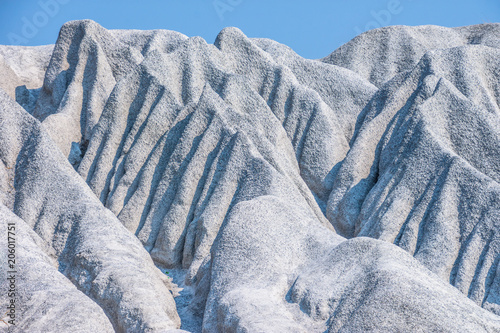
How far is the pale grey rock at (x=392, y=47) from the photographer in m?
20.1

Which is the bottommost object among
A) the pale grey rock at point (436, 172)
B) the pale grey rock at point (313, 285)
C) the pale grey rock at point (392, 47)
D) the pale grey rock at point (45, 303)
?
the pale grey rock at point (45, 303)

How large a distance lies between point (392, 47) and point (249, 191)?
10741 mm

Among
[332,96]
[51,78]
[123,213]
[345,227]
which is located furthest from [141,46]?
[345,227]

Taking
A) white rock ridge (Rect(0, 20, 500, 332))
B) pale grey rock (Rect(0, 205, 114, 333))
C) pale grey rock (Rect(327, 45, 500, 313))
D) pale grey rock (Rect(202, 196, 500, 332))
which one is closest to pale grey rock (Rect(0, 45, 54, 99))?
white rock ridge (Rect(0, 20, 500, 332))

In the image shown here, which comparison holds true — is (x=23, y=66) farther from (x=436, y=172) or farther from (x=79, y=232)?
(x=436, y=172)

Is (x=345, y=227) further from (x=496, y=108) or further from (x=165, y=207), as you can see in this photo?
(x=496, y=108)

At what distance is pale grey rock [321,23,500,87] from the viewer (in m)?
20.1

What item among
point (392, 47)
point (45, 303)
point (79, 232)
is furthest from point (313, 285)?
point (392, 47)

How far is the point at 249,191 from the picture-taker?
11.6m

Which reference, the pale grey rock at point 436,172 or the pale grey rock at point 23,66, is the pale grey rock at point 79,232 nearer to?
the pale grey rock at point 436,172

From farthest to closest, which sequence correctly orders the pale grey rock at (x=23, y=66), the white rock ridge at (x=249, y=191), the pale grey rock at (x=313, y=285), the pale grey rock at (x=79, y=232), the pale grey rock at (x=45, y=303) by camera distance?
the pale grey rock at (x=23, y=66), the pale grey rock at (x=79, y=232), the white rock ridge at (x=249, y=191), the pale grey rock at (x=45, y=303), the pale grey rock at (x=313, y=285)

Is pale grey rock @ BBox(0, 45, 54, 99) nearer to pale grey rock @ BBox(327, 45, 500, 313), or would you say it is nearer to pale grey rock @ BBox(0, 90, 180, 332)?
pale grey rock @ BBox(0, 90, 180, 332)

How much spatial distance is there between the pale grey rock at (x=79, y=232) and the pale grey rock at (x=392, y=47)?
11.1 m

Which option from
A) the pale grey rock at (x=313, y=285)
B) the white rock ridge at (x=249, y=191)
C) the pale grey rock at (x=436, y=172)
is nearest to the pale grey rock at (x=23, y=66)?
the white rock ridge at (x=249, y=191)
